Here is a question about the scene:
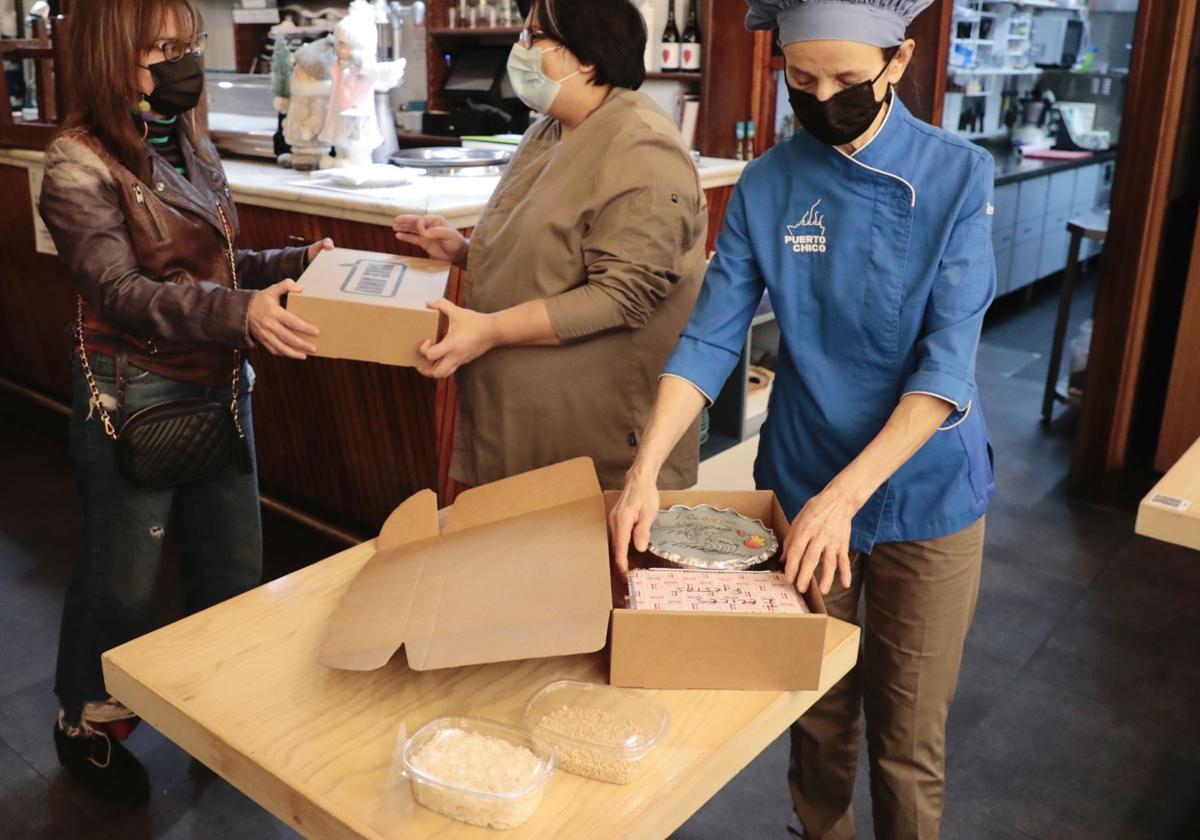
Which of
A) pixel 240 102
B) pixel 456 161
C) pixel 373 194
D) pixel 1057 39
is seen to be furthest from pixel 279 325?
pixel 1057 39

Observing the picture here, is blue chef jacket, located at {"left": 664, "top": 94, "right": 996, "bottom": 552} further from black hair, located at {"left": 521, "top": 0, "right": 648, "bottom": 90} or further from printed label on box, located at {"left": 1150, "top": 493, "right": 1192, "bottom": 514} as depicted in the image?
black hair, located at {"left": 521, "top": 0, "right": 648, "bottom": 90}

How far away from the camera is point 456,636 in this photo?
3.79 feet

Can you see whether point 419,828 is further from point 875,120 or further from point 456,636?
point 875,120

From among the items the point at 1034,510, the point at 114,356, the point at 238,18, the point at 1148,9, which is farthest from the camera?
the point at 238,18

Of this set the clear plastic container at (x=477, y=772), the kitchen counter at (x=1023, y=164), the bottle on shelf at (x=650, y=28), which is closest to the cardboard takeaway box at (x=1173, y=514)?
the clear plastic container at (x=477, y=772)

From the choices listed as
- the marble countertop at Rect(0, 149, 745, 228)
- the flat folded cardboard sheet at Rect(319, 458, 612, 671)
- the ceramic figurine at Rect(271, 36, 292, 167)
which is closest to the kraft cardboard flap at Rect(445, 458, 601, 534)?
the flat folded cardboard sheet at Rect(319, 458, 612, 671)

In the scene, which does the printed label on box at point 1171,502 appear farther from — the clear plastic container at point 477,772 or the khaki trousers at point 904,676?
the clear plastic container at point 477,772

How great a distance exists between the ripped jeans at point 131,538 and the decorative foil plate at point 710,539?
112 cm

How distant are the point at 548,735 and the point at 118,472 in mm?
1294

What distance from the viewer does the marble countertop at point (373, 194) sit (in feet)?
9.06

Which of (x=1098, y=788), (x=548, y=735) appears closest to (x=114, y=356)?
(x=548, y=735)

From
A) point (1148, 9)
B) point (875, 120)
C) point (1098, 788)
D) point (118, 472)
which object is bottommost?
point (1098, 788)

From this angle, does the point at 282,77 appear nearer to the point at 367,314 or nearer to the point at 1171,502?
the point at 367,314

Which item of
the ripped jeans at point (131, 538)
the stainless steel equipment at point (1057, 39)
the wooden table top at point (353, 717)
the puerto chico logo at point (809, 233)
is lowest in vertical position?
the ripped jeans at point (131, 538)
